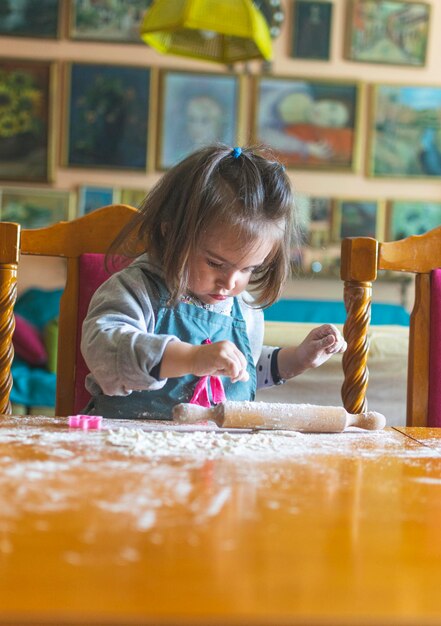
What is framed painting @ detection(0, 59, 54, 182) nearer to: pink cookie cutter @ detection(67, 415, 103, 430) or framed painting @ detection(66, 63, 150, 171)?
framed painting @ detection(66, 63, 150, 171)

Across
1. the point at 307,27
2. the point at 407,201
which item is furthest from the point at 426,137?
the point at 307,27

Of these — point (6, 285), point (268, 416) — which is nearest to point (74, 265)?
point (6, 285)

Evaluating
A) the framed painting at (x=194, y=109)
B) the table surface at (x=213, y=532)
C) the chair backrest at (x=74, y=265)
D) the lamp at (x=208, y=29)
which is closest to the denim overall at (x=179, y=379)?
the chair backrest at (x=74, y=265)

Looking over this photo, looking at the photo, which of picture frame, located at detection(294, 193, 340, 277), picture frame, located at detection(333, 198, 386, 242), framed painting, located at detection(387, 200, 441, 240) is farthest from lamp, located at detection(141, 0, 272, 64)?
framed painting, located at detection(387, 200, 441, 240)

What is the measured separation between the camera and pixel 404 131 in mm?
5000

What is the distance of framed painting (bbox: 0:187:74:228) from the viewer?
4.83 m

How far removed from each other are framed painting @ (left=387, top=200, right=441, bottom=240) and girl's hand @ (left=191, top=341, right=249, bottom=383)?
13.9ft

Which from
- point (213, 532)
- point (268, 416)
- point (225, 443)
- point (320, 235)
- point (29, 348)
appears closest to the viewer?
point (213, 532)

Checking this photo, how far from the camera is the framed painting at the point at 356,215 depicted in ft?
16.5

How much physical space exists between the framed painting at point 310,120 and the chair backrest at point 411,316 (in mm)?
A: 3625

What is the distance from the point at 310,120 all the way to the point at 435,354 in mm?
3796

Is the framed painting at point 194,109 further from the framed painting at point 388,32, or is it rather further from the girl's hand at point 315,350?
the girl's hand at point 315,350

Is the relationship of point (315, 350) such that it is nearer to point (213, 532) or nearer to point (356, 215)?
point (213, 532)

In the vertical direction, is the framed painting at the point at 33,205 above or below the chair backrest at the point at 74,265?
above
